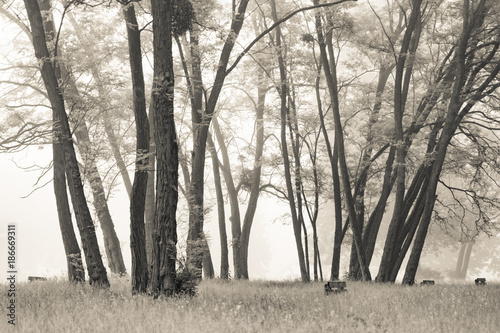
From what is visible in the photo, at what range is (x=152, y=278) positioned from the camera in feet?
32.1

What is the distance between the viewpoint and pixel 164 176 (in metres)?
9.73

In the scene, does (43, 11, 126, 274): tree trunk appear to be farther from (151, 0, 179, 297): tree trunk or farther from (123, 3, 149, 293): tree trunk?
(151, 0, 179, 297): tree trunk

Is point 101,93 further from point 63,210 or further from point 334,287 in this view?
point 334,287

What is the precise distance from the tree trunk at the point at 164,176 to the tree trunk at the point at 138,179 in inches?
36.0

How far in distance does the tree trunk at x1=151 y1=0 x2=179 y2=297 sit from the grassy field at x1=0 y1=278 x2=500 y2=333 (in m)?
0.76

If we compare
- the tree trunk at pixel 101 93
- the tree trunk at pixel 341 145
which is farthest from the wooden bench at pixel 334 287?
the tree trunk at pixel 101 93

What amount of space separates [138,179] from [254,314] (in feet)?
14.6

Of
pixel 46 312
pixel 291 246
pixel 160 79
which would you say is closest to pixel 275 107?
pixel 160 79

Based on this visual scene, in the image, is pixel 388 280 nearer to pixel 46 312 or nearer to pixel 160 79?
pixel 160 79

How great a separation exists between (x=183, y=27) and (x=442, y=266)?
158 feet

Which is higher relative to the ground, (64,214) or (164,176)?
(164,176)

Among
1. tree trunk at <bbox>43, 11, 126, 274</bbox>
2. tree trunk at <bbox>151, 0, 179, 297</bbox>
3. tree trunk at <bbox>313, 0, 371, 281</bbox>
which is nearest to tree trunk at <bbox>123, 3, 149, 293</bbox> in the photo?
tree trunk at <bbox>151, 0, 179, 297</bbox>

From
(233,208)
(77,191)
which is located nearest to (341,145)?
(233,208)

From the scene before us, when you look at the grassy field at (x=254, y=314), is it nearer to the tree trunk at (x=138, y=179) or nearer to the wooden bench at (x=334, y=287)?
the tree trunk at (x=138, y=179)
